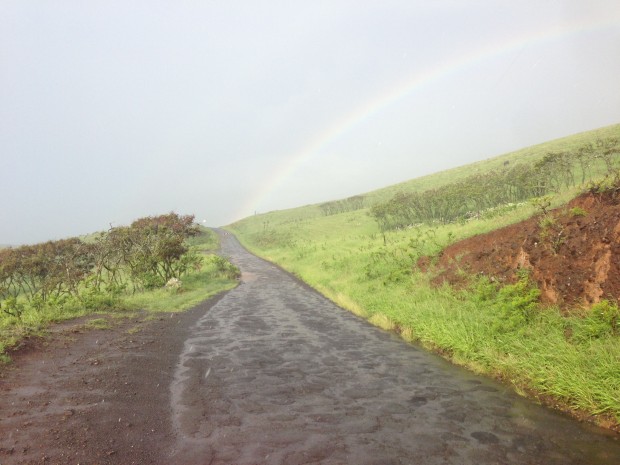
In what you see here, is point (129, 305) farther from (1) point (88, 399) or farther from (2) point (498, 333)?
(2) point (498, 333)

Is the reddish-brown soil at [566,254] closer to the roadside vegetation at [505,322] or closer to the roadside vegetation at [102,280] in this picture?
the roadside vegetation at [505,322]

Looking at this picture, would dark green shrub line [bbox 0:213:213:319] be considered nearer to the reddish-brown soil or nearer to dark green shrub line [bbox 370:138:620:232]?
the reddish-brown soil

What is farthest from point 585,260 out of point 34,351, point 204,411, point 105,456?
point 34,351

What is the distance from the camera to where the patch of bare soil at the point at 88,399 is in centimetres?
718

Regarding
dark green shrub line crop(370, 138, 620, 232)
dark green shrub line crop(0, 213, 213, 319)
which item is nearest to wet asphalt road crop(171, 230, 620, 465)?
dark green shrub line crop(0, 213, 213, 319)

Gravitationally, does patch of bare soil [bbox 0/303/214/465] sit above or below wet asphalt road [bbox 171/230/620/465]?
above

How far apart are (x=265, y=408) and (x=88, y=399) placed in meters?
4.21

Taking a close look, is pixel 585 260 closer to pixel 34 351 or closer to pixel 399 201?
pixel 34 351

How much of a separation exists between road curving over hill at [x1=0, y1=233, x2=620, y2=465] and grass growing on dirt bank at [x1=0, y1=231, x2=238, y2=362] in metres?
1.04

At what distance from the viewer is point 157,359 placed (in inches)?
507

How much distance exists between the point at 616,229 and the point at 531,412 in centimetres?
600

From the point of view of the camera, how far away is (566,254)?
12.2m

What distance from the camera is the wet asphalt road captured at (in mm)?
7211

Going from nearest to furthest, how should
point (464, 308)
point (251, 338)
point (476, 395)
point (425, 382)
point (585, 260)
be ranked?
1. point (476, 395)
2. point (425, 382)
3. point (585, 260)
4. point (464, 308)
5. point (251, 338)
